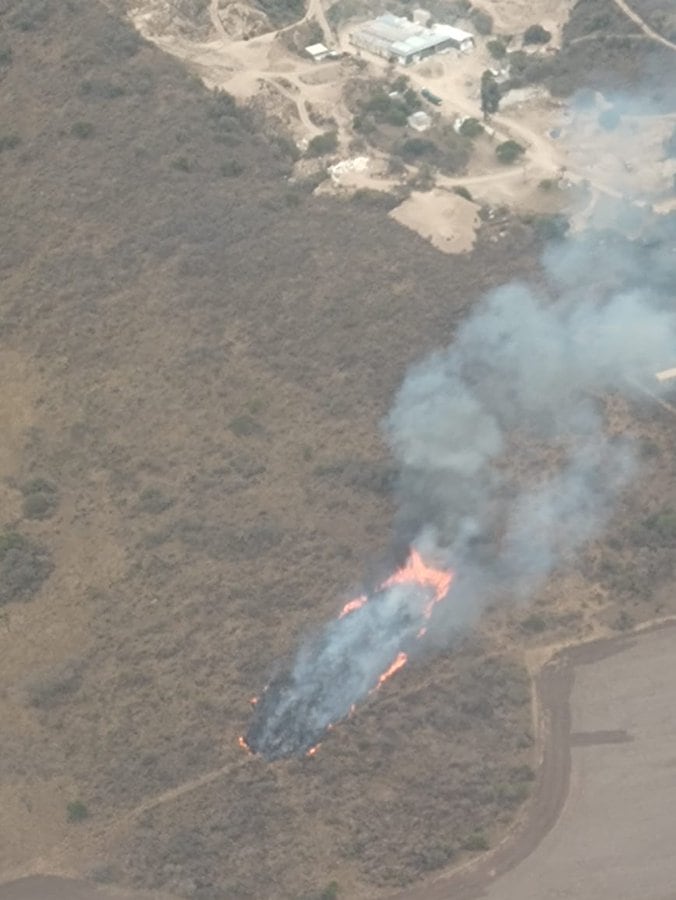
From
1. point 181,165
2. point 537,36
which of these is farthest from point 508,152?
point 181,165

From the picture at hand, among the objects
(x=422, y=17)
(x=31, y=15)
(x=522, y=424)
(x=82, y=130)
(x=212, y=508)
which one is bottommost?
(x=522, y=424)

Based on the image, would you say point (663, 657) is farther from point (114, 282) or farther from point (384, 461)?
point (114, 282)

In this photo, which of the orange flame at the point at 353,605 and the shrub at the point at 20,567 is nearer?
the orange flame at the point at 353,605

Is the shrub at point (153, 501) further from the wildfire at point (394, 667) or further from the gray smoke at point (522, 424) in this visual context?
the wildfire at point (394, 667)

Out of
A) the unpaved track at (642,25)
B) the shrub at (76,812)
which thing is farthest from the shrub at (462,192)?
the shrub at (76,812)

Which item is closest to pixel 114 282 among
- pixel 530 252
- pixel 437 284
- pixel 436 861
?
pixel 437 284

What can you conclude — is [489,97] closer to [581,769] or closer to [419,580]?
[419,580]
